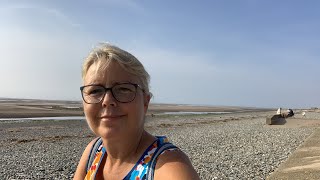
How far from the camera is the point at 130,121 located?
2.11 meters

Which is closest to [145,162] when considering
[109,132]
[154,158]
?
[154,158]

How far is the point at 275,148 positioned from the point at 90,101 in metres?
17.6

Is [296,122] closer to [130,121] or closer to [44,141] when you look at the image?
[44,141]

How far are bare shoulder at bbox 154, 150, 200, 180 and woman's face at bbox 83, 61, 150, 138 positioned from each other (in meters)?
0.29

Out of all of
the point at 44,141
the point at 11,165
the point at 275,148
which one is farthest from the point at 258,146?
the point at 44,141

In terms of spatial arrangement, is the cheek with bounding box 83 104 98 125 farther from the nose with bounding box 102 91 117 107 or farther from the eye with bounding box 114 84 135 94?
the eye with bounding box 114 84 135 94

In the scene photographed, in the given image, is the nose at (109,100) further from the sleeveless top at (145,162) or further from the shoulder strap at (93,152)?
the shoulder strap at (93,152)

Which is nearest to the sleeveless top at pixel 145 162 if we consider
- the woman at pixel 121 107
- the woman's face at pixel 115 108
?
the woman at pixel 121 107

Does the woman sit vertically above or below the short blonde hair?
below

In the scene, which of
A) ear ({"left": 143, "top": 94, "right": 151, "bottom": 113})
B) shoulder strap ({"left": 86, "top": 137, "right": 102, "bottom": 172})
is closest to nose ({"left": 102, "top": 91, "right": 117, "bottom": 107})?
ear ({"left": 143, "top": 94, "right": 151, "bottom": 113})

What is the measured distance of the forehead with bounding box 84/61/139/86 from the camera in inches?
82.7

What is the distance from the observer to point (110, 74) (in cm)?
212

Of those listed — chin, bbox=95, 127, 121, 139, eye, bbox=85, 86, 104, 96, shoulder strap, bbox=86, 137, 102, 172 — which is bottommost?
shoulder strap, bbox=86, 137, 102, 172

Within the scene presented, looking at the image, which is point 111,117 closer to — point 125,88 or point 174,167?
point 125,88
